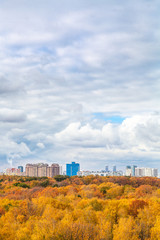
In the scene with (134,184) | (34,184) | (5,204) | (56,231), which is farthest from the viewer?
(134,184)

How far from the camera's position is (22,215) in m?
34.3

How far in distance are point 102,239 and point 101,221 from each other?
4698 millimetres

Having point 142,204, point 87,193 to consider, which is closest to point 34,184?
point 87,193

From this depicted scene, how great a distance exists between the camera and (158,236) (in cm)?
2538

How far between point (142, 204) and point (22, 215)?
16406 mm

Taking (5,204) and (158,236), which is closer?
(158,236)

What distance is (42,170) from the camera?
17300 centimetres

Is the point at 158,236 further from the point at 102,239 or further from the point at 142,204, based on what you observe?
the point at 142,204

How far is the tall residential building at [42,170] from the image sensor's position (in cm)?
17212

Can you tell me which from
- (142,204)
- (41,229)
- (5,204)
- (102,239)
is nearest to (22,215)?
(5,204)

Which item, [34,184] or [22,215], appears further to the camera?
[34,184]

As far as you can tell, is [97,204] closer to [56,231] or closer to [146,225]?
[146,225]

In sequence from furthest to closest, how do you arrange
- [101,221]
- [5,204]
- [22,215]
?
1. [5,204]
2. [22,215]
3. [101,221]

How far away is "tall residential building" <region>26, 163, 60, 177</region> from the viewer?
172125 mm
